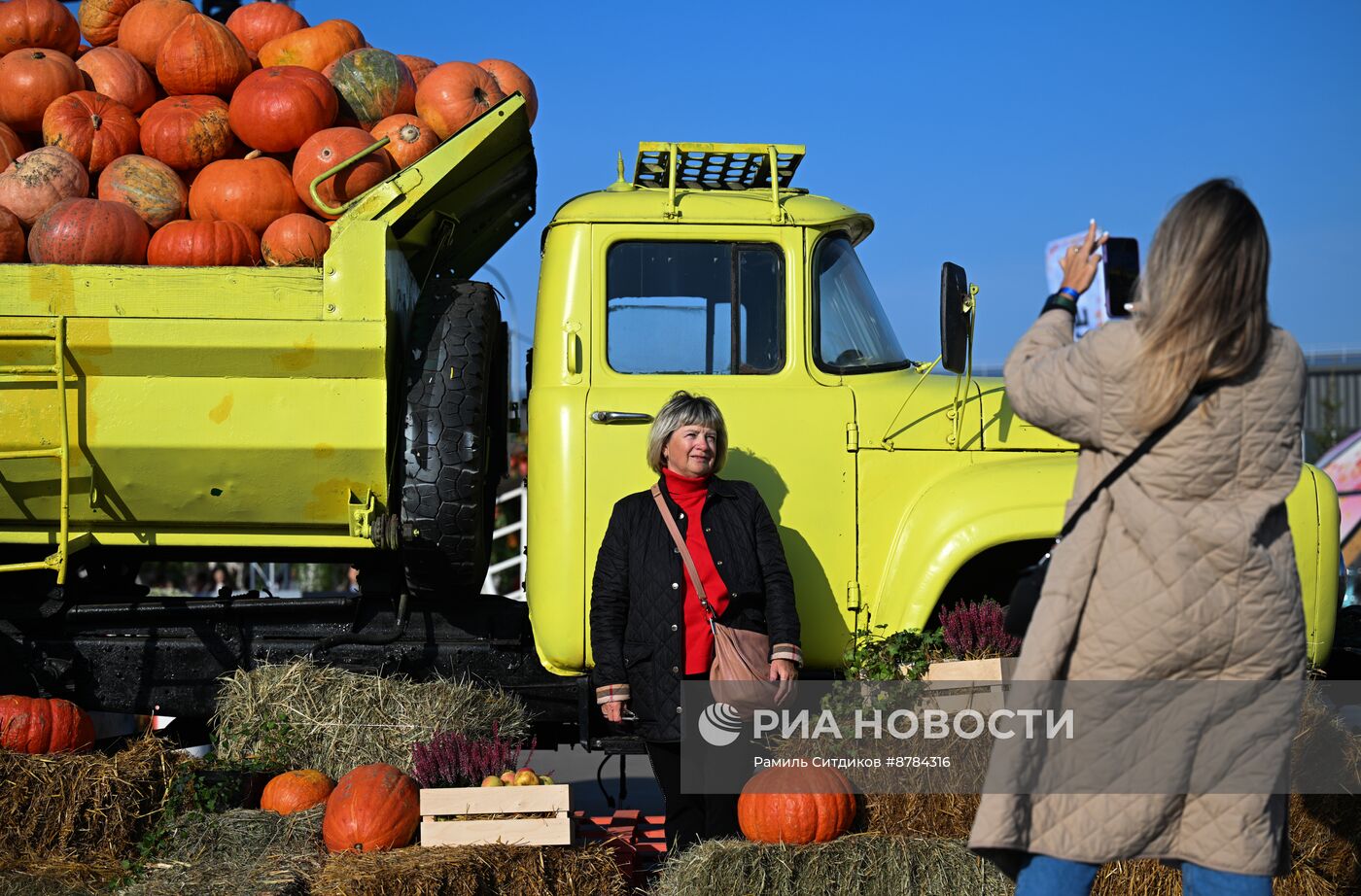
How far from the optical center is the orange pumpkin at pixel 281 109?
5.95 m

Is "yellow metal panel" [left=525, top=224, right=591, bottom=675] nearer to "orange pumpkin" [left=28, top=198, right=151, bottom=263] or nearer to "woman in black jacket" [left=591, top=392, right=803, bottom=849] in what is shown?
"woman in black jacket" [left=591, top=392, right=803, bottom=849]

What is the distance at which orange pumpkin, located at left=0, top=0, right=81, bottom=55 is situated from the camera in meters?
6.32

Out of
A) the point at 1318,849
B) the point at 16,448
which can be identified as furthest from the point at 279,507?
the point at 1318,849

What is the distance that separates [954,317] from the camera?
17.4ft

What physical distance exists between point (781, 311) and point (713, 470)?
36.8 inches

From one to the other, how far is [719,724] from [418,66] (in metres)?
3.75

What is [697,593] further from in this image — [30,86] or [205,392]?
[30,86]

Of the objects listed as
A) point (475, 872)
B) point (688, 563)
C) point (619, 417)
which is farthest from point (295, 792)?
point (619, 417)

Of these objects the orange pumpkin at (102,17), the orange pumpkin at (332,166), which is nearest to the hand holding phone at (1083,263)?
the orange pumpkin at (332,166)

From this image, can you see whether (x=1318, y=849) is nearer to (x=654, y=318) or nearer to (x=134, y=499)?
(x=654, y=318)

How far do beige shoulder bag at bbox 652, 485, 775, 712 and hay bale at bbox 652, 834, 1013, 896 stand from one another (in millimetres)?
537

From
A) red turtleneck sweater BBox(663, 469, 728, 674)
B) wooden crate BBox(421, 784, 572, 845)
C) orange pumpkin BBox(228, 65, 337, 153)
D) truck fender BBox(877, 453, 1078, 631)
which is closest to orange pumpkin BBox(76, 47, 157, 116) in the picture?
orange pumpkin BBox(228, 65, 337, 153)

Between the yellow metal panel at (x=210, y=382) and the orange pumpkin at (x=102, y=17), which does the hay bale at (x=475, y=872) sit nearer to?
the yellow metal panel at (x=210, y=382)

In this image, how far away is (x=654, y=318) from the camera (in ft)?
18.8
